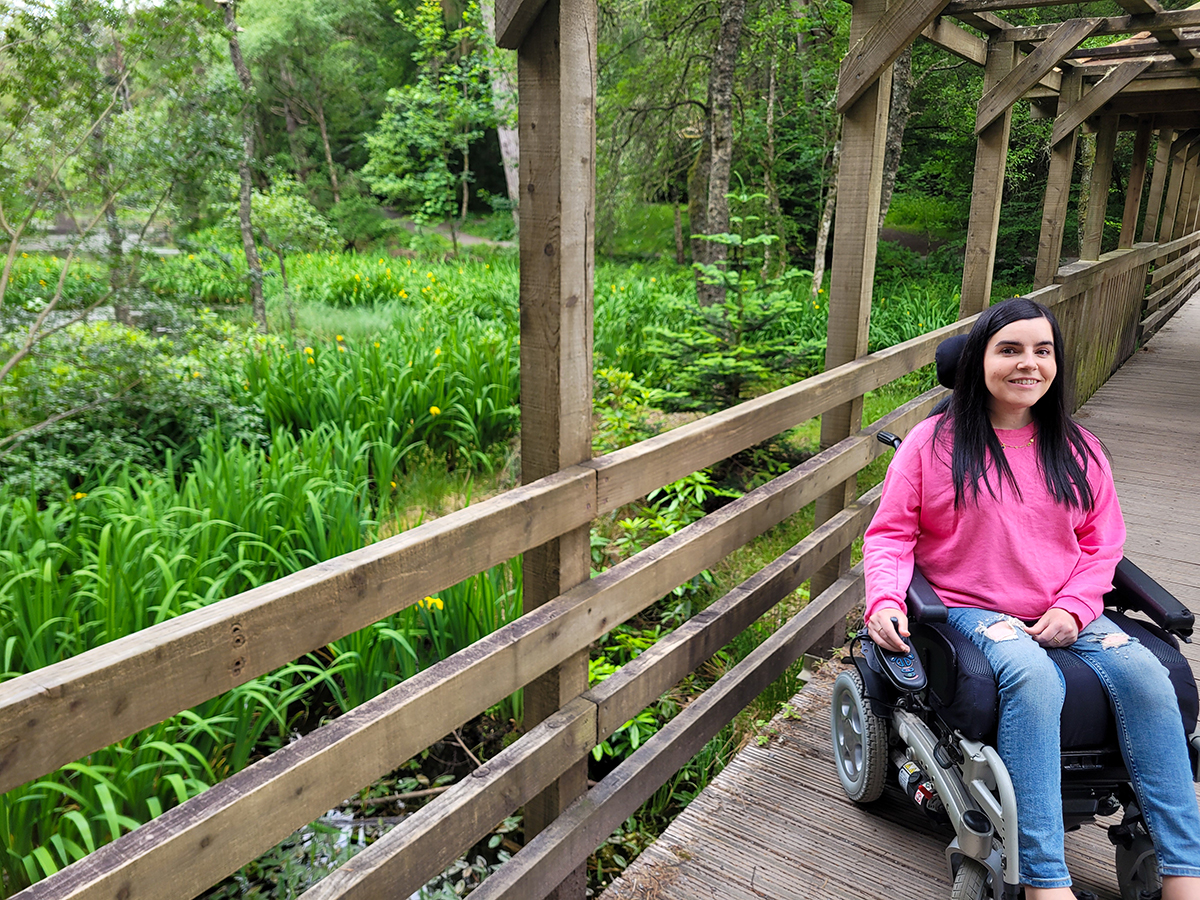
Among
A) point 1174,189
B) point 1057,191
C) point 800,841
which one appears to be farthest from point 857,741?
point 1174,189

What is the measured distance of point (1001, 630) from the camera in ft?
5.78

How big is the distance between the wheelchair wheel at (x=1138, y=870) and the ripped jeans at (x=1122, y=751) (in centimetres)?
7

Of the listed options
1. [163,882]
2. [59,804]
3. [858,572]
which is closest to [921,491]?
[858,572]

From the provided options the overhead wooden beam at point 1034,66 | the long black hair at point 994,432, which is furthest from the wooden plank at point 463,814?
the overhead wooden beam at point 1034,66

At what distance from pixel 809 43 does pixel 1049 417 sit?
10235 millimetres

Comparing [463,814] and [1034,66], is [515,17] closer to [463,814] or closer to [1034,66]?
[463,814]

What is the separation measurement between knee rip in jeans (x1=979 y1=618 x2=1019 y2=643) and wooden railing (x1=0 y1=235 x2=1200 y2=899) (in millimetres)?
673

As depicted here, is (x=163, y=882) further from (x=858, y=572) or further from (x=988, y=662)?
(x=858, y=572)

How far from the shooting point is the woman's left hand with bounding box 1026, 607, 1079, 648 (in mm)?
1770

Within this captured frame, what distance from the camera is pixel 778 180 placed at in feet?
46.2

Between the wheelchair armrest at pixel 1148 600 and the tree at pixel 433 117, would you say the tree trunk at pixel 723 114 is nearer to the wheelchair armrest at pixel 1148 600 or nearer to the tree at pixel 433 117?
the wheelchair armrest at pixel 1148 600

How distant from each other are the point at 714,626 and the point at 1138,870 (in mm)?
1002

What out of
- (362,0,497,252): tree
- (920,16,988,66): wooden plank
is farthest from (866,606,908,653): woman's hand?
(362,0,497,252): tree

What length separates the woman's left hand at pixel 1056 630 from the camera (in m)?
1.77
